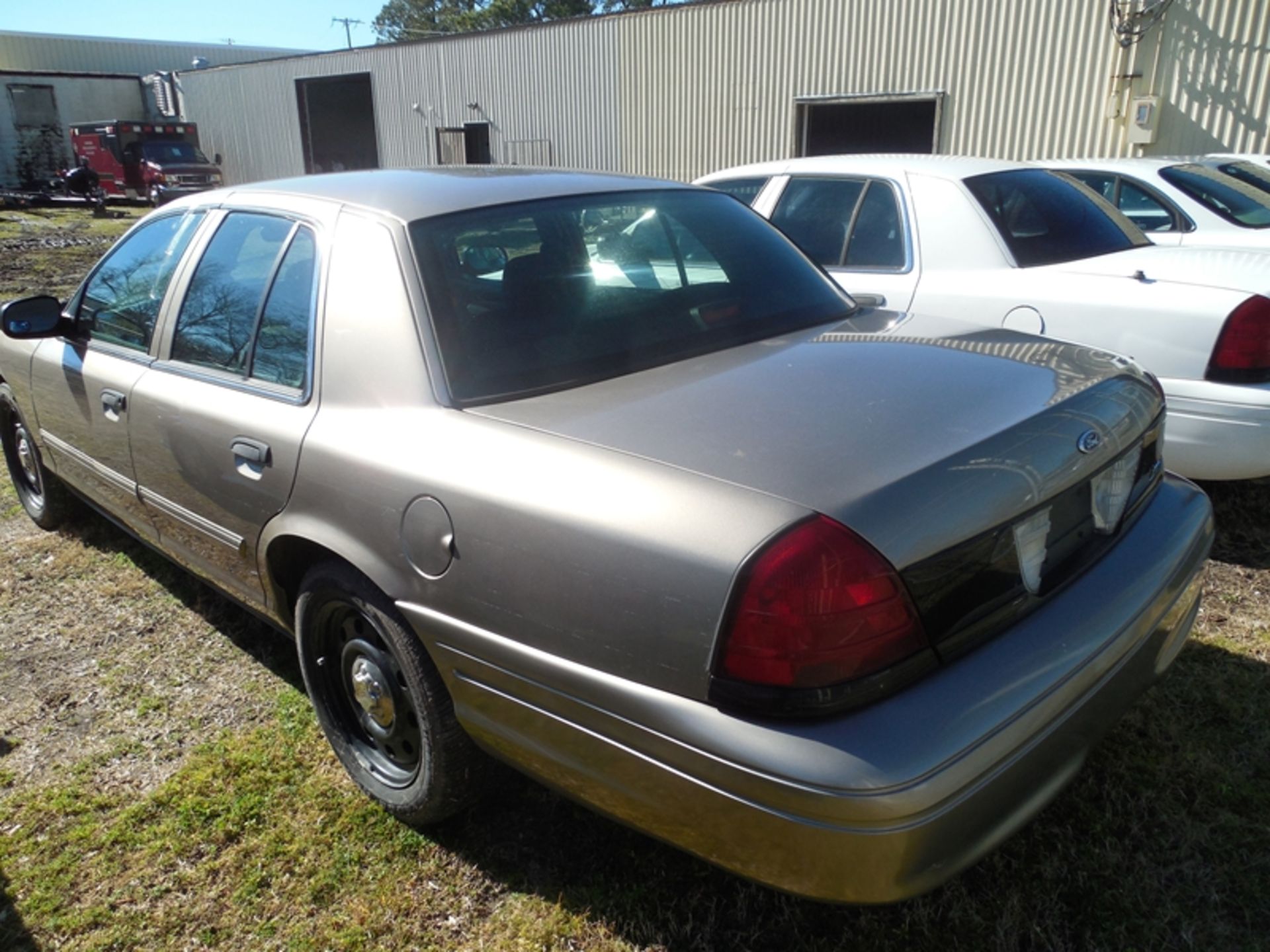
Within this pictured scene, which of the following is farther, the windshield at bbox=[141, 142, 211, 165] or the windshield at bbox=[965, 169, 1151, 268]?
the windshield at bbox=[141, 142, 211, 165]

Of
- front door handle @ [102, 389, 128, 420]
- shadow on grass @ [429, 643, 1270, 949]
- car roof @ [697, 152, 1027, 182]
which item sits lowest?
shadow on grass @ [429, 643, 1270, 949]

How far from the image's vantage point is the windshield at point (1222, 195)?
7.50 m

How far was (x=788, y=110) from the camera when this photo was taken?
17266 millimetres

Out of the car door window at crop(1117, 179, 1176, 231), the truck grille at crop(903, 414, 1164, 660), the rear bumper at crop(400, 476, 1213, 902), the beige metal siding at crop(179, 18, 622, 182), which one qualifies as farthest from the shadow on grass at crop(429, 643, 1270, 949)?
the beige metal siding at crop(179, 18, 622, 182)

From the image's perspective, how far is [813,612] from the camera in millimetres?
1605

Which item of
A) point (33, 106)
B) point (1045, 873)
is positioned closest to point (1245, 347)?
point (1045, 873)

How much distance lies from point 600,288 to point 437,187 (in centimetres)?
60

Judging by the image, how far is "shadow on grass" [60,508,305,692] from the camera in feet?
11.3

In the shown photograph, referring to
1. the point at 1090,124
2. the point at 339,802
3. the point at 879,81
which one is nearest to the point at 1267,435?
the point at 339,802

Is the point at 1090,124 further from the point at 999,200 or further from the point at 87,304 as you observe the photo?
the point at 87,304

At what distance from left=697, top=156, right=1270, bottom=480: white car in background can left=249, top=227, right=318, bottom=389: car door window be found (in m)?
1.76

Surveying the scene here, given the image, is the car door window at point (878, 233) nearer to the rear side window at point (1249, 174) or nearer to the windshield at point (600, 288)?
the windshield at point (600, 288)

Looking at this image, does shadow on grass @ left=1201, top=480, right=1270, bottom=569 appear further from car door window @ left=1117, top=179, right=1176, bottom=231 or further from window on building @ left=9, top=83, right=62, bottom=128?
window on building @ left=9, top=83, right=62, bottom=128

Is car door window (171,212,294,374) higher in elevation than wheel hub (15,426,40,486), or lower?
higher
